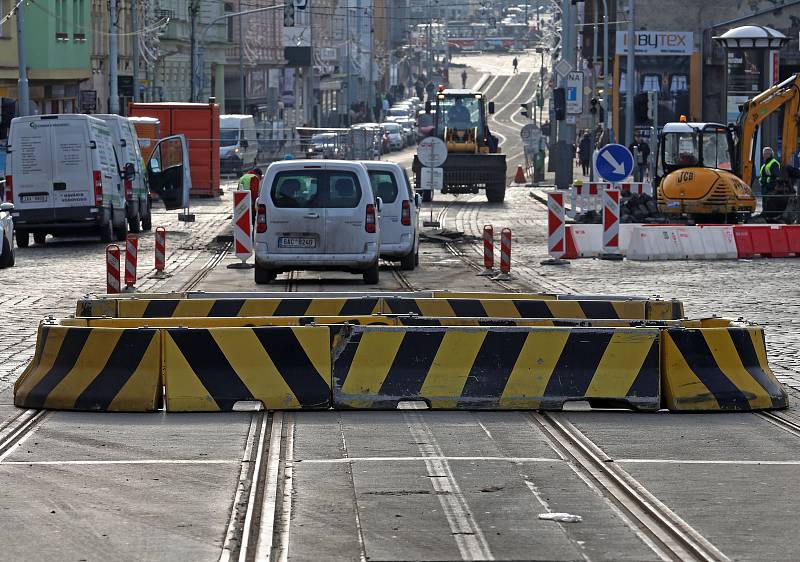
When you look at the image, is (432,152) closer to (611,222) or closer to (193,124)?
(611,222)

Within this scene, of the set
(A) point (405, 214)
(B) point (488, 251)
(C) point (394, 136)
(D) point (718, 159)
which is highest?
(C) point (394, 136)

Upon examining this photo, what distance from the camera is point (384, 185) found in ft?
83.9

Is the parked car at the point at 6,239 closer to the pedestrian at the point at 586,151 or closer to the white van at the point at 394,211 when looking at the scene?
the white van at the point at 394,211

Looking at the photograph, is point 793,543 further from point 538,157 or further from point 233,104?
point 233,104

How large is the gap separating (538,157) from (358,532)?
178ft

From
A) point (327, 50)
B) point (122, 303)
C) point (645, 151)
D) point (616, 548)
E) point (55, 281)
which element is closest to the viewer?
point (616, 548)

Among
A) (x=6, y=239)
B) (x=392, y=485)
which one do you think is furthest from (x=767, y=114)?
(x=392, y=485)

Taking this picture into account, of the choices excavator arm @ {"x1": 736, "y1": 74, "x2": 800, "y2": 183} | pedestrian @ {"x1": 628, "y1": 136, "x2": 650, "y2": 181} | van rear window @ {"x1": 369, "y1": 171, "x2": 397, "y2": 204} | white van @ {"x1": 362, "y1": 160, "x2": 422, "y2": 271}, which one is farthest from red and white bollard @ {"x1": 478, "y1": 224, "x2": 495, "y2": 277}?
pedestrian @ {"x1": 628, "y1": 136, "x2": 650, "y2": 181}

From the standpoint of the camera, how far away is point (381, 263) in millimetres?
27750

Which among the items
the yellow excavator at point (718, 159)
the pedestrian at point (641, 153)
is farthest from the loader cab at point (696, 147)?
the pedestrian at point (641, 153)

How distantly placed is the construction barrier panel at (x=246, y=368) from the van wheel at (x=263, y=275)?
11574 mm

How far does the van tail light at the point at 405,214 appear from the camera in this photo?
25312 millimetres

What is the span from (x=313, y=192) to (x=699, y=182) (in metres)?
14.4

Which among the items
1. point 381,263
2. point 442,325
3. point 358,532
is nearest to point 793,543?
point 358,532
